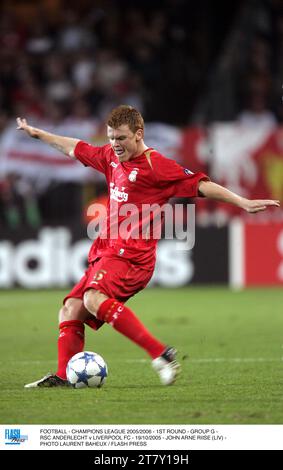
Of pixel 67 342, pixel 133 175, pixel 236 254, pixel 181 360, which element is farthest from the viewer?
pixel 236 254

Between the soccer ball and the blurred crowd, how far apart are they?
9.86 meters

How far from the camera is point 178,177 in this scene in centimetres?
712

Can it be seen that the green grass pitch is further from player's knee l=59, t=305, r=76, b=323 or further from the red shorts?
the red shorts

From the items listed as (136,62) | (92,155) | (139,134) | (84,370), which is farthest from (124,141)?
(136,62)

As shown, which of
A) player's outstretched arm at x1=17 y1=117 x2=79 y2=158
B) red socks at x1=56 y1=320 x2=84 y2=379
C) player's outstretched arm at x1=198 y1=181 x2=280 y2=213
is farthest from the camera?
player's outstretched arm at x1=17 y1=117 x2=79 y2=158

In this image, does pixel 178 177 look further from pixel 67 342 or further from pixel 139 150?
pixel 67 342

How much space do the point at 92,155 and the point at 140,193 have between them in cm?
56

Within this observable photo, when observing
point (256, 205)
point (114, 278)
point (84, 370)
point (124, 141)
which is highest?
point (124, 141)

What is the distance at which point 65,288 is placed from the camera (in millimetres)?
16438

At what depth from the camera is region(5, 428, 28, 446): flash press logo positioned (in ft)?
17.6

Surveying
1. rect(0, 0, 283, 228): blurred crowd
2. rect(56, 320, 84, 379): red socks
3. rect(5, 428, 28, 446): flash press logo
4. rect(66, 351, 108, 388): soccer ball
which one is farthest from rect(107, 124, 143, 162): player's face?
rect(0, 0, 283, 228): blurred crowd

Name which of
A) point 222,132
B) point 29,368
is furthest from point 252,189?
point 29,368

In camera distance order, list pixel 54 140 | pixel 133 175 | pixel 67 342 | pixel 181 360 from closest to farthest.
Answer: pixel 133 175, pixel 67 342, pixel 54 140, pixel 181 360

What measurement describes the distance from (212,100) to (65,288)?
3.98 m
